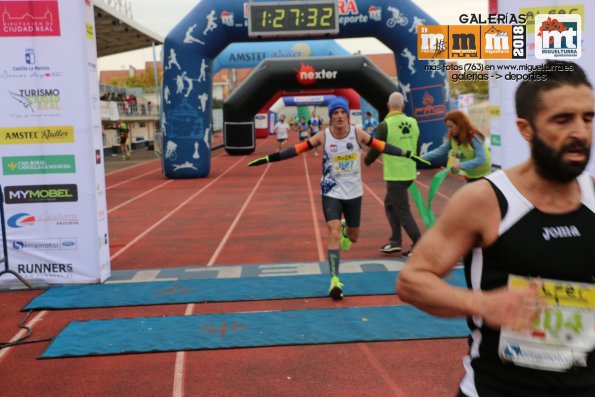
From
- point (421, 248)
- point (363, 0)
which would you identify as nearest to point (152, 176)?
point (363, 0)

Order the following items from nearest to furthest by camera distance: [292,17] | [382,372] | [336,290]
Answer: [382,372] → [336,290] → [292,17]

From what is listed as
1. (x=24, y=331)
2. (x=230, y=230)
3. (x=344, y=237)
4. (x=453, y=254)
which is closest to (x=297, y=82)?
(x=230, y=230)

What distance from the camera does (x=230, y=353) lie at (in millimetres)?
5109

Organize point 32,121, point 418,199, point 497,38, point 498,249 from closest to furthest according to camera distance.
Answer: point 498,249
point 32,121
point 418,199
point 497,38

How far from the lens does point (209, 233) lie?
A: 34.6ft

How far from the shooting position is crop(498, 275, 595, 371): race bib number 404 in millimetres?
1791

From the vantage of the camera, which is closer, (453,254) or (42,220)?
(453,254)

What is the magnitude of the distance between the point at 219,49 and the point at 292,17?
2433 millimetres

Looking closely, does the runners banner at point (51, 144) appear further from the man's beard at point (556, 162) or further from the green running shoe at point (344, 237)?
the man's beard at point (556, 162)

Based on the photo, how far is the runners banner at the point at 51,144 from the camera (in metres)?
7.24

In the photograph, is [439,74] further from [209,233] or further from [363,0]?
[209,233]

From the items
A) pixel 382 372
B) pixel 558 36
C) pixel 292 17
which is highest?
pixel 292 17

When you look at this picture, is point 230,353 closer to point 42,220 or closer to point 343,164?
point 343,164

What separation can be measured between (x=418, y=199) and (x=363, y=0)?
35.6 ft
